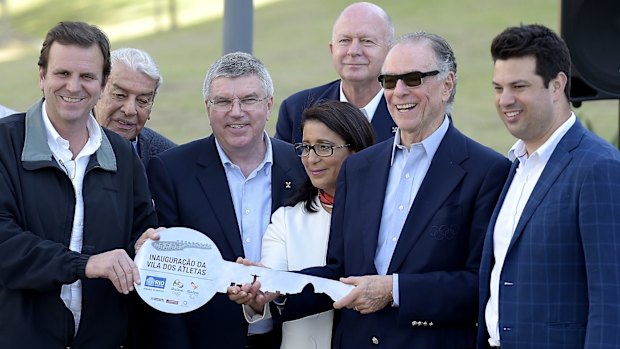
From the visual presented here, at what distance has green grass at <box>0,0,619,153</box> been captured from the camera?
2281 centimetres

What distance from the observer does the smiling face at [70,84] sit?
11.6ft

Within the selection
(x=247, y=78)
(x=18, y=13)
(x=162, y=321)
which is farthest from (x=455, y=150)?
(x=18, y=13)

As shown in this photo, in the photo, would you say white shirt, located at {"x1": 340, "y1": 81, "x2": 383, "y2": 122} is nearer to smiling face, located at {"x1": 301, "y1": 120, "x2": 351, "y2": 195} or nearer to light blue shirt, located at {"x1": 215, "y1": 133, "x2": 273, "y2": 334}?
light blue shirt, located at {"x1": 215, "y1": 133, "x2": 273, "y2": 334}

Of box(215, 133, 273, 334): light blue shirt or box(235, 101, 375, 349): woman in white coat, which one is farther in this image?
box(215, 133, 273, 334): light blue shirt

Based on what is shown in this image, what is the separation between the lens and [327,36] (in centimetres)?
3130

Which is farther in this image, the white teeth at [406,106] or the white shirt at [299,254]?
the white shirt at [299,254]

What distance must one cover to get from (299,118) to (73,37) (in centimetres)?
157

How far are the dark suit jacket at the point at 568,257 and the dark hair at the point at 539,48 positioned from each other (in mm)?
201

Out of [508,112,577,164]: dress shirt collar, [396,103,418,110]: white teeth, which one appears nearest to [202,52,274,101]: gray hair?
[396,103,418,110]: white teeth

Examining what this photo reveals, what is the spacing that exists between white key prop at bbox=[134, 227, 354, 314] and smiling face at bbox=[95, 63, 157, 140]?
3.54 ft

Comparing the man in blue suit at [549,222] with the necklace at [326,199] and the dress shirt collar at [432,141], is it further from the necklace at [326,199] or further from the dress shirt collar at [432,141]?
the necklace at [326,199]

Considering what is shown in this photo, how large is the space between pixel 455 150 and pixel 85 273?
133 centimetres

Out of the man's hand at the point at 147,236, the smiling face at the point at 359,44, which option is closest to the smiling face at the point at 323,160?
the man's hand at the point at 147,236

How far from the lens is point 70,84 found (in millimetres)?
3506
